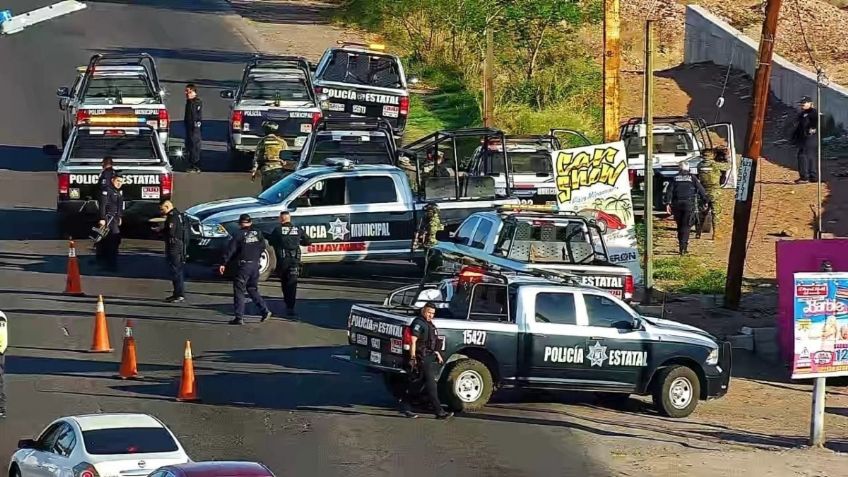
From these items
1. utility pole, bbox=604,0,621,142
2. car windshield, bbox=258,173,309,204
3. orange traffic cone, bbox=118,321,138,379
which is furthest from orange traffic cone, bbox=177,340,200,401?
utility pole, bbox=604,0,621,142

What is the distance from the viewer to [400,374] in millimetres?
17672

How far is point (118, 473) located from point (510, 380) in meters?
6.69

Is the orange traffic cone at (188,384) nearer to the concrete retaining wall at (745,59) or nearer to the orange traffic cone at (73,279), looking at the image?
the orange traffic cone at (73,279)

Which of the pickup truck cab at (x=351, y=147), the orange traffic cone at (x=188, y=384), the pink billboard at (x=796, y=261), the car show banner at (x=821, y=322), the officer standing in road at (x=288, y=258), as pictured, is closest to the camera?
the orange traffic cone at (x=188, y=384)

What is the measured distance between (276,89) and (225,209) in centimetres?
745

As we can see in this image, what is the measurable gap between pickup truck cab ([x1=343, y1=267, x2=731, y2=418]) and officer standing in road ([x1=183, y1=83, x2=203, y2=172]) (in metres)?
13.5

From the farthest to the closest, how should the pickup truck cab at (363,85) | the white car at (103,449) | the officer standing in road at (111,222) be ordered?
the pickup truck cab at (363,85), the officer standing in road at (111,222), the white car at (103,449)

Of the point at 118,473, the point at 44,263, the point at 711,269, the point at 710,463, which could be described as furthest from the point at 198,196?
the point at 118,473

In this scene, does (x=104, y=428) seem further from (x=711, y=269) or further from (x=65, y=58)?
(x=65, y=58)

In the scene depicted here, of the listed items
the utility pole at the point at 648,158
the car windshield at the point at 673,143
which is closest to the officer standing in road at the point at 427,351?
the utility pole at the point at 648,158

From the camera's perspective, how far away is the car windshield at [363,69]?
34156 mm

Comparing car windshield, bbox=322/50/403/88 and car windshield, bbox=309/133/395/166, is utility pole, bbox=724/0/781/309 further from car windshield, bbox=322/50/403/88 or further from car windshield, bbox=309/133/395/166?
car windshield, bbox=322/50/403/88

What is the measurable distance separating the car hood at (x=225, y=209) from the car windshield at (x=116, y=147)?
84.6 inches

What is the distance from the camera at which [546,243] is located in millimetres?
21719
